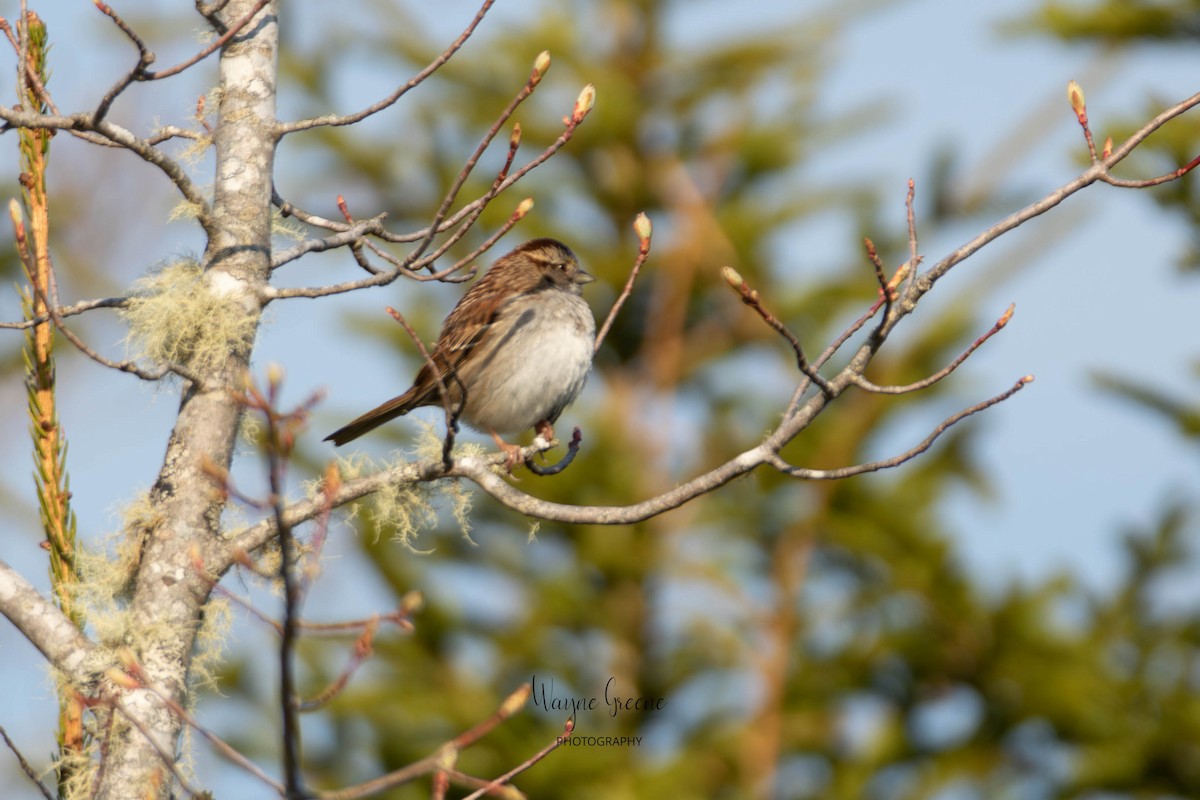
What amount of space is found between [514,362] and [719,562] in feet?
15.5

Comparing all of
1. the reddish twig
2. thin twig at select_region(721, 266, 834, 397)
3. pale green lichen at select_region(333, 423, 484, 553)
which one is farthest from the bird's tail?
the reddish twig

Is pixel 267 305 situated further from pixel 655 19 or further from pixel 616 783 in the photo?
pixel 655 19

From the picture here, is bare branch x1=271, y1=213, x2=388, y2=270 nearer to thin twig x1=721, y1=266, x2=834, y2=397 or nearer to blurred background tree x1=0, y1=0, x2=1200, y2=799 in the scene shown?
thin twig x1=721, y1=266, x2=834, y2=397

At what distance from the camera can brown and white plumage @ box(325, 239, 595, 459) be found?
17.9 feet

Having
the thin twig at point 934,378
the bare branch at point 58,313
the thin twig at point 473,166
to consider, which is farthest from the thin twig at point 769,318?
the bare branch at point 58,313

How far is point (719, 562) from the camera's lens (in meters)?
9.88

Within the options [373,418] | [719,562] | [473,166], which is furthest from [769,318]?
[719,562]

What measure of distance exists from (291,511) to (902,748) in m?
7.41

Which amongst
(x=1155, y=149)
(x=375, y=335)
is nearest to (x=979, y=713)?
(x=1155, y=149)

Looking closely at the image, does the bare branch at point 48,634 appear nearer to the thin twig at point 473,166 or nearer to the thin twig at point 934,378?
the thin twig at point 473,166

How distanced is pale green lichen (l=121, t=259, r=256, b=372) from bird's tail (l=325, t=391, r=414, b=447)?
196 centimetres

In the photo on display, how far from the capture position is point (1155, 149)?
6457 millimetres

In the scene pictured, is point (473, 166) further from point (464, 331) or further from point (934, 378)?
point (464, 331)

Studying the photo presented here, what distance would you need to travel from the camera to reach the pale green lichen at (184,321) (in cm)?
331
